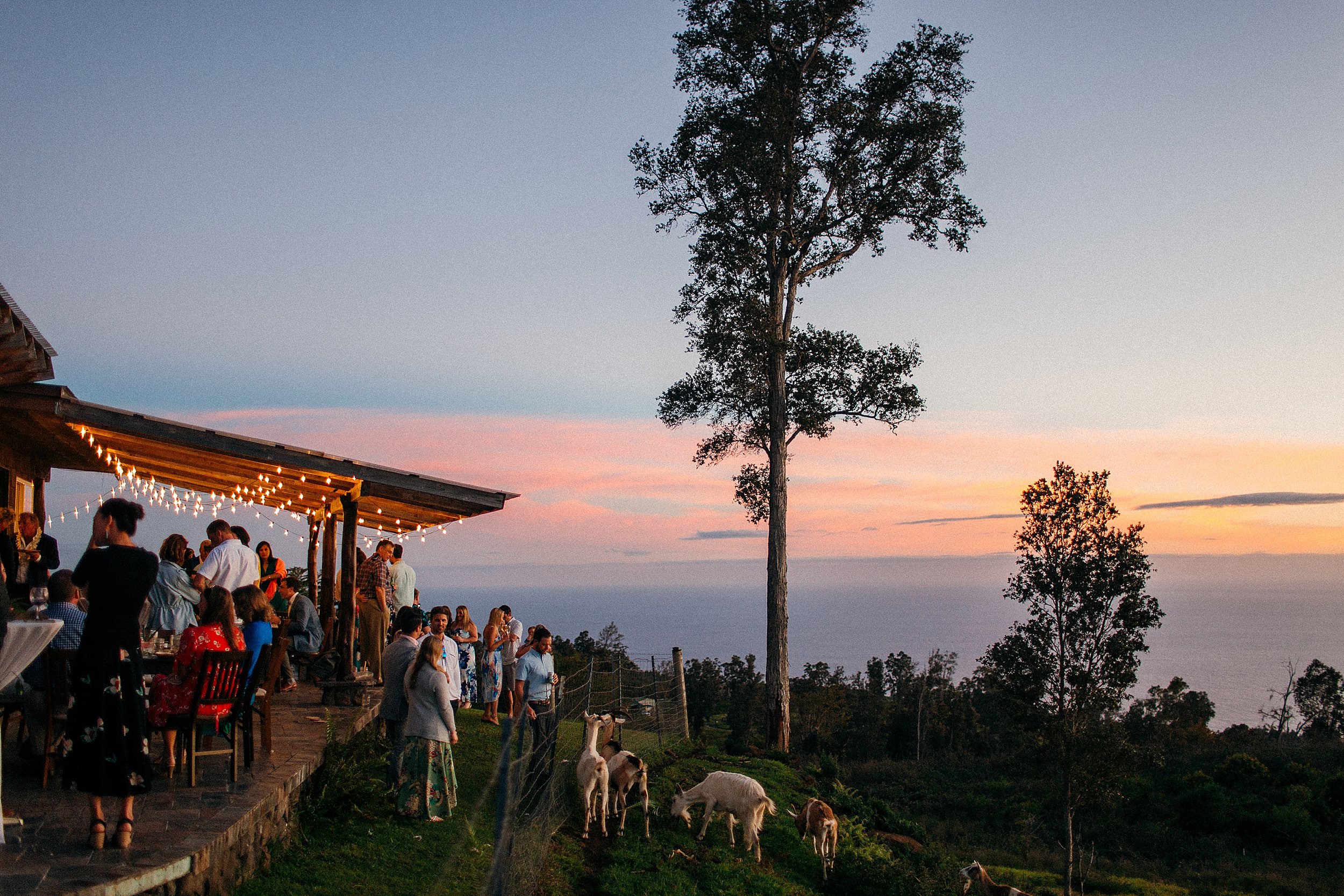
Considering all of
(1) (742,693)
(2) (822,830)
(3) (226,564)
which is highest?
(3) (226,564)

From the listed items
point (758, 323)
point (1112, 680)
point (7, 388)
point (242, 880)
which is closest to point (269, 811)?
point (242, 880)

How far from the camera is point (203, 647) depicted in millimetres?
6473

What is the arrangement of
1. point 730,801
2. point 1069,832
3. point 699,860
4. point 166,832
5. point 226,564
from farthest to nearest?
1. point 1069,832
2. point 730,801
3. point 699,860
4. point 226,564
5. point 166,832

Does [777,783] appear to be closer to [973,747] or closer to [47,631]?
[47,631]

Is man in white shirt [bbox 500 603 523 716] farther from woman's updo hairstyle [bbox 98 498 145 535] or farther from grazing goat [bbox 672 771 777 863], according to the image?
woman's updo hairstyle [bbox 98 498 145 535]

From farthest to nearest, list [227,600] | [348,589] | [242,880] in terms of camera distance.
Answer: [348,589]
[227,600]
[242,880]

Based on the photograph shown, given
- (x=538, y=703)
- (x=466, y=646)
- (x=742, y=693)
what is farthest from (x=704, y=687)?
(x=538, y=703)

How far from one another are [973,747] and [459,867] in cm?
5688

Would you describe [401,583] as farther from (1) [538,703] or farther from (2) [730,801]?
(2) [730,801]

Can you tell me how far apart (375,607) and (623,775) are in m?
4.13

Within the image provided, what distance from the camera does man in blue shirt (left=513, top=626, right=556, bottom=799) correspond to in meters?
8.37

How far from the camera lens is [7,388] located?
969cm

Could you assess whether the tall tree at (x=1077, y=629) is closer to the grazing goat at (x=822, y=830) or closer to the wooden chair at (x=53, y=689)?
the grazing goat at (x=822, y=830)

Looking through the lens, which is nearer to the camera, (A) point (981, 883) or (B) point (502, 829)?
(B) point (502, 829)
